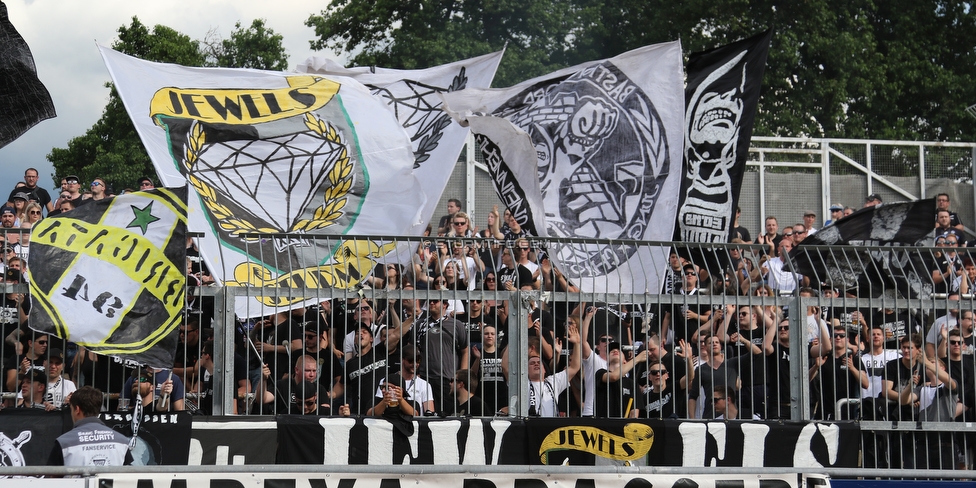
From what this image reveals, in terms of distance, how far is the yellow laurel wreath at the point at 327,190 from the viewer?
32.9 ft

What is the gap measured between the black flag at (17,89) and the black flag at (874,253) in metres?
6.28

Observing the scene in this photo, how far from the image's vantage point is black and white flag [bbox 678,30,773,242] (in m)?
10.2

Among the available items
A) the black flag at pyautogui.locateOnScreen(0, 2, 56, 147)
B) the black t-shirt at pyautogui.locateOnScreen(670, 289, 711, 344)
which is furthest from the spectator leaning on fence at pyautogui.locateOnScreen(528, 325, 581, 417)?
the black flag at pyautogui.locateOnScreen(0, 2, 56, 147)

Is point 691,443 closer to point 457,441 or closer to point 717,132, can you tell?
point 457,441

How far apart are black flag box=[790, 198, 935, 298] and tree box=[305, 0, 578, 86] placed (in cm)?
1790

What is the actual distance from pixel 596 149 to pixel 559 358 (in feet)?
6.36

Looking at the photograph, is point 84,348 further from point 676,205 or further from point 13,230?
point 676,205

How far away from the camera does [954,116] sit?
28.9 meters

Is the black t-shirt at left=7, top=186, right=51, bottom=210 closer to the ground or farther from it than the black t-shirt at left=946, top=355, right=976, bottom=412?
farther from it

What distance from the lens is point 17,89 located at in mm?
9047

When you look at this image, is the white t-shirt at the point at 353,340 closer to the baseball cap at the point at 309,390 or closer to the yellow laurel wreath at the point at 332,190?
the baseball cap at the point at 309,390

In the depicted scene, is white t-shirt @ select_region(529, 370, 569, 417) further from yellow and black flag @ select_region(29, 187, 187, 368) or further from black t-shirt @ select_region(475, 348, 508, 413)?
yellow and black flag @ select_region(29, 187, 187, 368)

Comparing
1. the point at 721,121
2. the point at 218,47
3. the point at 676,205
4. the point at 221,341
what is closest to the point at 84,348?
the point at 221,341

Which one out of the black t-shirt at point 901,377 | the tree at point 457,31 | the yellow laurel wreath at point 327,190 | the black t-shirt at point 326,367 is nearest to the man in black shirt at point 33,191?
the yellow laurel wreath at point 327,190
